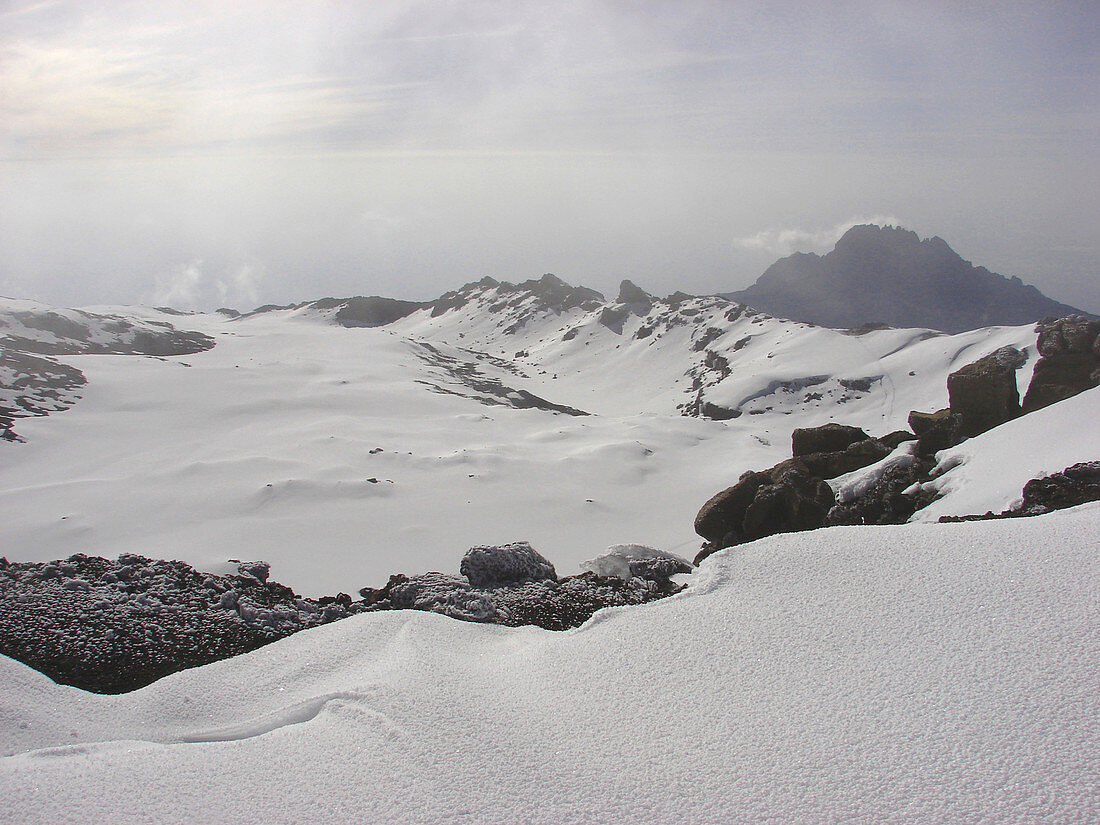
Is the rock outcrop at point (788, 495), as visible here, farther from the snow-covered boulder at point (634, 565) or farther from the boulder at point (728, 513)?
the snow-covered boulder at point (634, 565)

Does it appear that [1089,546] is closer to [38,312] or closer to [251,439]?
[251,439]

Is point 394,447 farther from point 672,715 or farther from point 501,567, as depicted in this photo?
point 672,715

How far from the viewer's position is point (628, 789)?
14.5 ft

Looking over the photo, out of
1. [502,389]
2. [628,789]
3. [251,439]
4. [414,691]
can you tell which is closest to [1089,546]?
[628,789]

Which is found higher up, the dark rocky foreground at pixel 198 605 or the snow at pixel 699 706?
the snow at pixel 699 706

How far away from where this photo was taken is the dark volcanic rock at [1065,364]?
21266 millimetres

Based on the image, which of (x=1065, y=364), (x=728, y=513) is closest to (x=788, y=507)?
(x=728, y=513)

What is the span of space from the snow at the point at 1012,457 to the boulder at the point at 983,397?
3.09 m

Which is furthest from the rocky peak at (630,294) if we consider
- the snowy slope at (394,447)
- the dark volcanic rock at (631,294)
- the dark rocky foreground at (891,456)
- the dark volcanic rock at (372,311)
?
the dark rocky foreground at (891,456)

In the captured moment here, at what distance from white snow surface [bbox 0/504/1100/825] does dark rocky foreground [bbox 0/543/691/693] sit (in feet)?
5.00

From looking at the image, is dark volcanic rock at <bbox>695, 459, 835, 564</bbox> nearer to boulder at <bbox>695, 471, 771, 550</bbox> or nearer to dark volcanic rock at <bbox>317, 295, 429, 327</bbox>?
boulder at <bbox>695, 471, 771, 550</bbox>

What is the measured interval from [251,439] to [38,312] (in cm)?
5578

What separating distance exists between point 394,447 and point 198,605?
1305 inches

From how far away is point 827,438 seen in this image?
2339 cm
